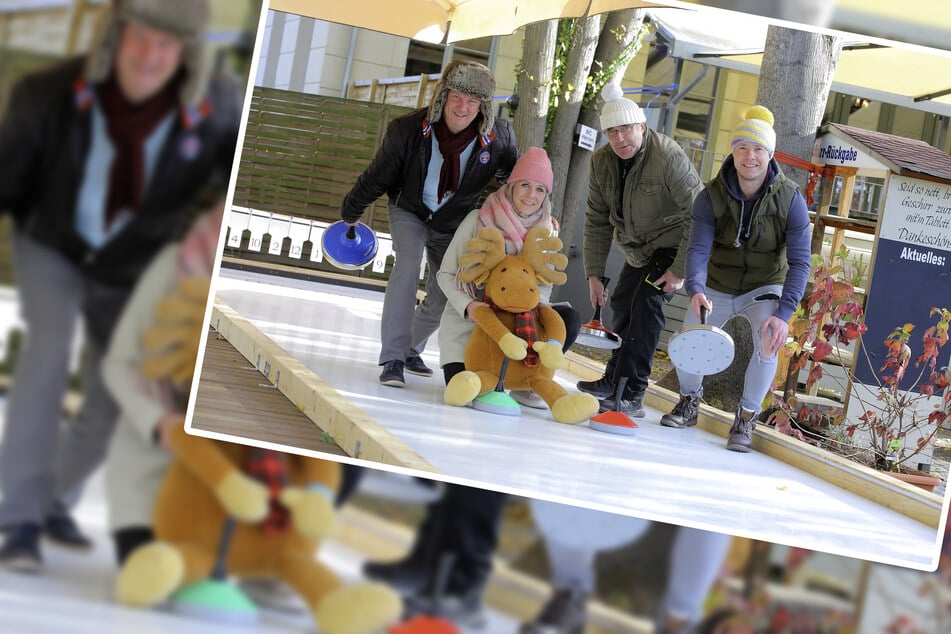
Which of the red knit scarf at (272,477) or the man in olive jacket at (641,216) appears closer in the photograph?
the red knit scarf at (272,477)

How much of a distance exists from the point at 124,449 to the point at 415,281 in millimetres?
2361

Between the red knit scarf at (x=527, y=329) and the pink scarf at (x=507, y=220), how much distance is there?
25 centimetres

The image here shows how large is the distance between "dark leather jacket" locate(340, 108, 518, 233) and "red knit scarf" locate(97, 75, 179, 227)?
94.6 inches

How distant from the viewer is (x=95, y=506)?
1.81 metres

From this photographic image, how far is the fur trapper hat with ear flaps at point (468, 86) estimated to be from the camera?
12.8ft

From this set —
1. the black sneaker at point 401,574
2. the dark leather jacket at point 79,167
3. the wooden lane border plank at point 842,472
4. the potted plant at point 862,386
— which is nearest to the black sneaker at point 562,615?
the black sneaker at point 401,574

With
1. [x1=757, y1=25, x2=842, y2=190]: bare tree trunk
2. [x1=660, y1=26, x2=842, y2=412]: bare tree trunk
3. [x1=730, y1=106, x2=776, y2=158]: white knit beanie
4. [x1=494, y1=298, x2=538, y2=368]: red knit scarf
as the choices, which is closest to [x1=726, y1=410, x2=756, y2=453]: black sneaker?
[x1=494, y1=298, x2=538, y2=368]: red knit scarf

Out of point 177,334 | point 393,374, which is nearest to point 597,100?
point 393,374

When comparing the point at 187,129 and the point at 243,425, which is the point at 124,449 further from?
the point at 243,425

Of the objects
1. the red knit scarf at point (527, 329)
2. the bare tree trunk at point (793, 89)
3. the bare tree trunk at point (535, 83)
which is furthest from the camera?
the bare tree trunk at point (535, 83)

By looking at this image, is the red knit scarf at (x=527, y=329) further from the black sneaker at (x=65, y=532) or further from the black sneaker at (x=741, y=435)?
the black sneaker at (x=65, y=532)

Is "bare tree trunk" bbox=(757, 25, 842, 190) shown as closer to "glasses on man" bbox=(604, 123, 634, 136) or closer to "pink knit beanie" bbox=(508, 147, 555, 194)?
"glasses on man" bbox=(604, 123, 634, 136)

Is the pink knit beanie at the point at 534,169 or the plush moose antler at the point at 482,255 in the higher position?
the pink knit beanie at the point at 534,169

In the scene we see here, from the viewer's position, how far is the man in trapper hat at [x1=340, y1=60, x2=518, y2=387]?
3.99 metres
